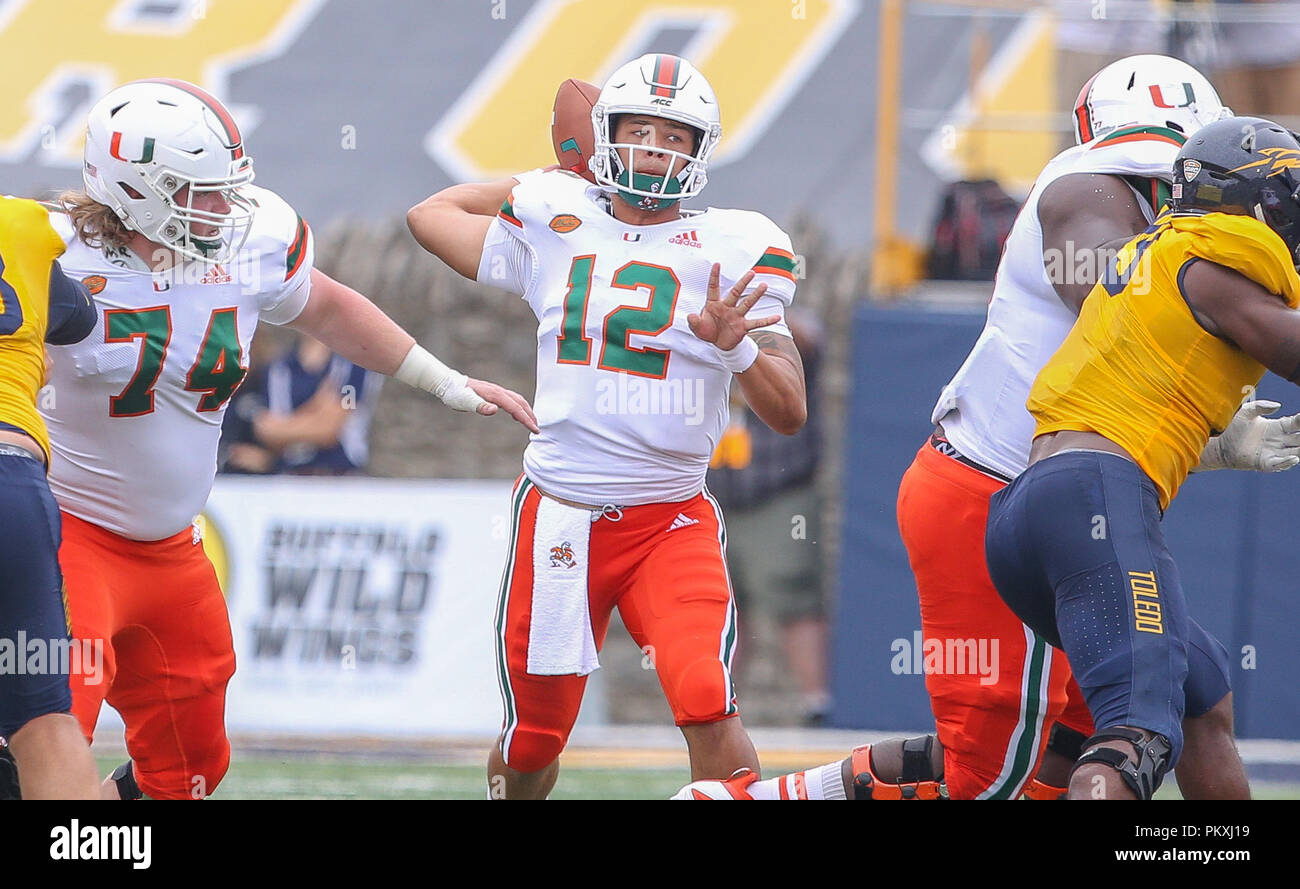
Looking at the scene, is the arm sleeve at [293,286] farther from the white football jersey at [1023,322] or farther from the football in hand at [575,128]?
the white football jersey at [1023,322]

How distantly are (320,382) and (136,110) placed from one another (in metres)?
4.23

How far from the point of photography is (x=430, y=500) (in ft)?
25.3

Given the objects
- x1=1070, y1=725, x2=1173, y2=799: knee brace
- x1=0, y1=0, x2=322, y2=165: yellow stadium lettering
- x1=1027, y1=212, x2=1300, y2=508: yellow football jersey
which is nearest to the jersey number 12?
x1=1027, y1=212, x2=1300, y2=508: yellow football jersey

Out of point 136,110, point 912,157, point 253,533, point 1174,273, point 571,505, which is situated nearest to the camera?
point 1174,273

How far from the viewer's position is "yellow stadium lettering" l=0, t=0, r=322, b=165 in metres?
10.8

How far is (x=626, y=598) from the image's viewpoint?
423 cm

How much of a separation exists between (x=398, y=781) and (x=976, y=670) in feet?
9.25

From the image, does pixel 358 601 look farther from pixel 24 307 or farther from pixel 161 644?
pixel 24 307

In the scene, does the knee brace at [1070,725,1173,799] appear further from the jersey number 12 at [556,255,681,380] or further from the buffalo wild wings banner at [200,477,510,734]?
the buffalo wild wings banner at [200,477,510,734]

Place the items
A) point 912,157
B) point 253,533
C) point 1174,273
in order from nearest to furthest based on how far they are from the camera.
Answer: point 1174,273 < point 253,533 < point 912,157

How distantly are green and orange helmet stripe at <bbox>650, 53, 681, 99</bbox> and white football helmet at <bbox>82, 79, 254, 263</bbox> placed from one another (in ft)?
3.42

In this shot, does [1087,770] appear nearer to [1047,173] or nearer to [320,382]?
[1047,173]
